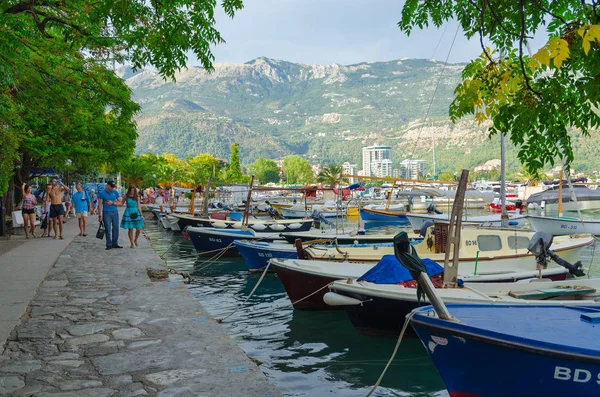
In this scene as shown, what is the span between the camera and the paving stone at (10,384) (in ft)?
16.5

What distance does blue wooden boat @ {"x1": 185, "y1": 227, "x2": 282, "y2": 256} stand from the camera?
2178 centimetres

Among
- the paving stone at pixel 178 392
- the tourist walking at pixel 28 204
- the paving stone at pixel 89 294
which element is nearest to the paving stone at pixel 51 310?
the paving stone at pixel 89 294

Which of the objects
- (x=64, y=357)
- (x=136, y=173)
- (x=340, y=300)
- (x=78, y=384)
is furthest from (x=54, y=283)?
(x=136, y=173)

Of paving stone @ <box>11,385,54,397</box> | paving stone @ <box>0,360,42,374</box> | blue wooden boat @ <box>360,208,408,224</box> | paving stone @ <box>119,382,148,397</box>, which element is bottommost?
blue wooden boat @ <box>360,208,408,224</box>

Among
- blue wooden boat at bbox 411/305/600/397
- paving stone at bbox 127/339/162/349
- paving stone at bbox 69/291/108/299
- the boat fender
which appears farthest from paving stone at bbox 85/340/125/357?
the boat fender

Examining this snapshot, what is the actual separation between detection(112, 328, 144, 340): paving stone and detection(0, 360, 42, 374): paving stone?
1148 millimetres

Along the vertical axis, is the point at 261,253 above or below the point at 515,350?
below

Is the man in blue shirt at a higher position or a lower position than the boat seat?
higher

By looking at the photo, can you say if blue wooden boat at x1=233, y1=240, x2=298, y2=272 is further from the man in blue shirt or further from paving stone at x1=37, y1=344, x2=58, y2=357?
paving stone at x1=37, y1=344, x2=58, y2=357

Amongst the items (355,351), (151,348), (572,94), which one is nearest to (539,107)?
(572,94)

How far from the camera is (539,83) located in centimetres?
442

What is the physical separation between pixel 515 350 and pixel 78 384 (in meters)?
4.09

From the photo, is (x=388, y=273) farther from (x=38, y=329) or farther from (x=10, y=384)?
(x=10, y=384)

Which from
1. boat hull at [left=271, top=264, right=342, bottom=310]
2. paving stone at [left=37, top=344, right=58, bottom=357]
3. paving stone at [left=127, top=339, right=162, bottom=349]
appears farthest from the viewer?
boat hull at [left=271, top=264, right=342, bottom=310]
